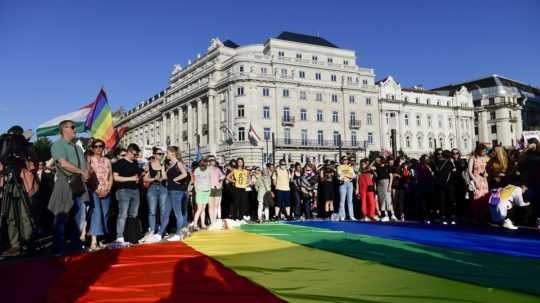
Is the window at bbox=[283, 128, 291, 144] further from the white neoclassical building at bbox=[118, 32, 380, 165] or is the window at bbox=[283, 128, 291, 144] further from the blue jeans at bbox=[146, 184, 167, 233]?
the blue jeans at bbox=[146, 184, 167, 233]

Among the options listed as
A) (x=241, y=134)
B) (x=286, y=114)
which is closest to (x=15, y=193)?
(x=241, y=134)

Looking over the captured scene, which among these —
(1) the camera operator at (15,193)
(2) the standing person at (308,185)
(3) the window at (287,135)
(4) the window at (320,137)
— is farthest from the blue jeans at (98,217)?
(4) the window at (320,137)

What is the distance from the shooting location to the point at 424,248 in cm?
689

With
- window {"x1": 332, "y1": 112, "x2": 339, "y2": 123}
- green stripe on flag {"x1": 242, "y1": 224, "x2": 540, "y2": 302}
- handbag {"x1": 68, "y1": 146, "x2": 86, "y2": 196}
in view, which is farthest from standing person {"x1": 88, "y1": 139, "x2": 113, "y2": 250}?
window {"x1": 332, "y1": 112, "x2": 339, "y2": 123}

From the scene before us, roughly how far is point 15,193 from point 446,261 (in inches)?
288

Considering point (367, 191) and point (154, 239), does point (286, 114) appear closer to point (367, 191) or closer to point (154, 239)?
point (367, 191)

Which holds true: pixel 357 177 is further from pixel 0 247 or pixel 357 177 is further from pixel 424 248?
pixel 0 247

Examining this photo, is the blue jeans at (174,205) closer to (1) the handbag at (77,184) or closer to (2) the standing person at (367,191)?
(1) the handbag at (77,184)

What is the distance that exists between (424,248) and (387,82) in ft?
256

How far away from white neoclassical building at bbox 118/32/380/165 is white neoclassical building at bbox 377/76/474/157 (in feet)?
25.2

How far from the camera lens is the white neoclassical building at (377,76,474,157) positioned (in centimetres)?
8038

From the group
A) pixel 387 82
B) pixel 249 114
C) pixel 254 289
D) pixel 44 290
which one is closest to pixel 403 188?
pixel 254 289

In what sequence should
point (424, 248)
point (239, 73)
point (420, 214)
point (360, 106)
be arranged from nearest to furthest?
point (424, 248)
point (420, 214)
point (239, 73)
point (360, 106)

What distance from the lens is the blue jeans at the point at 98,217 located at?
27.1ft
